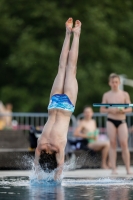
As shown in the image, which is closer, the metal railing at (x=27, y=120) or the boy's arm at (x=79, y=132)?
the boy's arm at (x=79, y=132)

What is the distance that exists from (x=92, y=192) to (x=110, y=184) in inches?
62.7

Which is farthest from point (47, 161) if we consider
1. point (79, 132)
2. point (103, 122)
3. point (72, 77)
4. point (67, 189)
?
point (103, 122)

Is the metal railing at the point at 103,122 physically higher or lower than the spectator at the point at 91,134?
higher

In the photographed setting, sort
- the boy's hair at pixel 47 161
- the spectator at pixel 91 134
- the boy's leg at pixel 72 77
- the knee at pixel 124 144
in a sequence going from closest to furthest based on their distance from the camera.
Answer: the boy's hair at pixel 47 161, the boy's leg at pixel 72 77, the knee at pixel 124 144, the spectator at pixel 91 134

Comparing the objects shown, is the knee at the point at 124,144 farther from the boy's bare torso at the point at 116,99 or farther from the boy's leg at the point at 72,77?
the boy's leg at the point at 72,77

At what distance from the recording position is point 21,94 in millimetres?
38812

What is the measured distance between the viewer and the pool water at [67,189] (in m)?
10.3

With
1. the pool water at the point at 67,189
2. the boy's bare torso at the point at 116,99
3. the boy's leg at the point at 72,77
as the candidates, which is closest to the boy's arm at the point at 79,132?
the boy's bare torso at the point at 116,99

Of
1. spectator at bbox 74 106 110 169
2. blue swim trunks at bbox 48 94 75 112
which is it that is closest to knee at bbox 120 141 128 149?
spectator at bbox 74 106 110 169

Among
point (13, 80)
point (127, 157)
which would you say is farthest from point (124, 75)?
point (127, 157)

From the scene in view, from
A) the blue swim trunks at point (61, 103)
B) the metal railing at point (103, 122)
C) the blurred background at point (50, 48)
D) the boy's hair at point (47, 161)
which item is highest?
the blurred background at point (50, 48)

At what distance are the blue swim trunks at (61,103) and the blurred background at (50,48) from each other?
1000 inches

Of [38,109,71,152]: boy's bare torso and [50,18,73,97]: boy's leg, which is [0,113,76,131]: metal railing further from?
[38,109,71,152]: boy's bare torso

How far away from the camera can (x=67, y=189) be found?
11.5 metres
